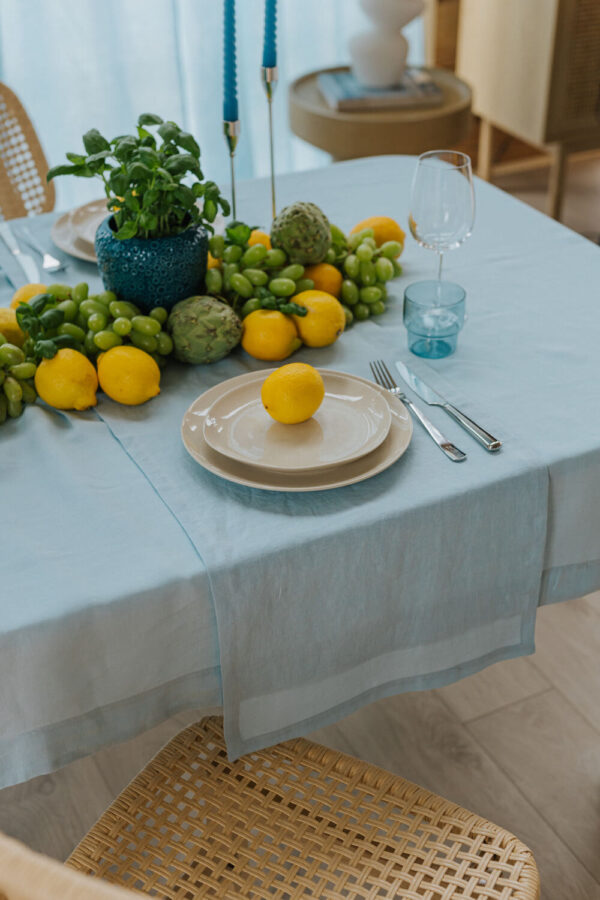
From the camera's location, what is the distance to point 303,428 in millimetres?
1001

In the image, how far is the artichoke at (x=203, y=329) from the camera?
1098 mm

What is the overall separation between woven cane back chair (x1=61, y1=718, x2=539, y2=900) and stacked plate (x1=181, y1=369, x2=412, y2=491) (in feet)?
1.07

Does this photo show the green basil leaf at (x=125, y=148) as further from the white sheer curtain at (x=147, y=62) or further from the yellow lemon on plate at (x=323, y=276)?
the white sheer curtain at (x=147, y=62)

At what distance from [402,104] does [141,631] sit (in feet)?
7.01

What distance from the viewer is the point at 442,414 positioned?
1044 mm

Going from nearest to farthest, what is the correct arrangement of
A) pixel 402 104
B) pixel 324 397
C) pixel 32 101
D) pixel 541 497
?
pixel 541 497 → pixel 324 397 → pixel 402 104 → pixel 32 101

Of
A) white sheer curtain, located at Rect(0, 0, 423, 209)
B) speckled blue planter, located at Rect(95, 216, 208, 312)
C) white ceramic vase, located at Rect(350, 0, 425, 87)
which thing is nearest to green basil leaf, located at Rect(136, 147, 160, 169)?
speckled blue planter, located at Rect(95, 216, 208, 312)

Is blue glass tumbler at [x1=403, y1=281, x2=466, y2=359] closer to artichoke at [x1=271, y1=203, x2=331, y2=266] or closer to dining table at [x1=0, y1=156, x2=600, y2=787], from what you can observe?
dining table at [x1=0, y1=156, x2=600, y2=787]

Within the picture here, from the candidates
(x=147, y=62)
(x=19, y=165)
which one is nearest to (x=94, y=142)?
(x=19, y=165)

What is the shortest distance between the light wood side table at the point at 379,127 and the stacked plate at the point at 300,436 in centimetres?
165

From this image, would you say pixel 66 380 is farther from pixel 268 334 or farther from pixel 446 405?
pixel 446 405

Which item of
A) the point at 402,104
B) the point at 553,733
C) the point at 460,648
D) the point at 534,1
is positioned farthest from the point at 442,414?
the point at 534,1

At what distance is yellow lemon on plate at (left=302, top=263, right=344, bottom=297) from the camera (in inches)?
47.8

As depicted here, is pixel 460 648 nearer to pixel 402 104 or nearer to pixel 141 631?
pixel 141 631
